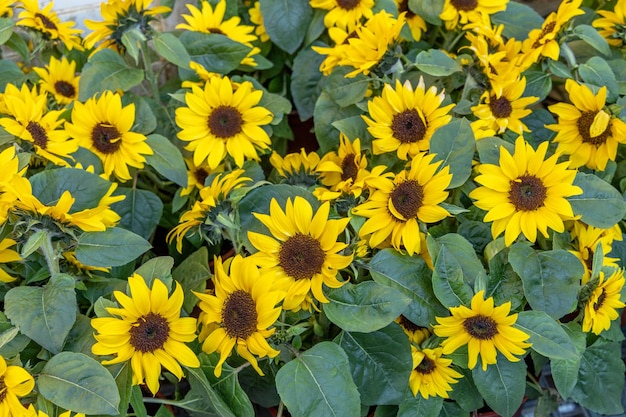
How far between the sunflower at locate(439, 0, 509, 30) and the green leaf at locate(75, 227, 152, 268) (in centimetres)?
59

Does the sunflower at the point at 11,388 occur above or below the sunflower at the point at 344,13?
below

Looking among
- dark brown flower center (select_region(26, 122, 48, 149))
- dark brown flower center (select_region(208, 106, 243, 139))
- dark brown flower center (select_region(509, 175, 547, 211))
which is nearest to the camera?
dark brown flower center (select_region(509, 175, 547, 211))

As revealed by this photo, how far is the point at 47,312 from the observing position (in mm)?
730

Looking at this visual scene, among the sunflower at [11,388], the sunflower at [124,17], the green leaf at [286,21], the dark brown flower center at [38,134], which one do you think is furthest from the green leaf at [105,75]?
the sunflower at [11,388]

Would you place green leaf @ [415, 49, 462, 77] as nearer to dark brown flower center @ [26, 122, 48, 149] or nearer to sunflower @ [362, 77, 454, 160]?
sunflower @ [362, 77, 454, 160]

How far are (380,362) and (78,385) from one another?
1.12 feet

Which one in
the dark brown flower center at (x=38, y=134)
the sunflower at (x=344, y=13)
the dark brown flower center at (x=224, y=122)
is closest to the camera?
the dark brown flower center at (x=38, y=134)

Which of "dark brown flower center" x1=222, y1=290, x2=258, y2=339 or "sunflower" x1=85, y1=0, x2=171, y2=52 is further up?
"sunflower" x1=85, y1=0, x2=171, y2=52

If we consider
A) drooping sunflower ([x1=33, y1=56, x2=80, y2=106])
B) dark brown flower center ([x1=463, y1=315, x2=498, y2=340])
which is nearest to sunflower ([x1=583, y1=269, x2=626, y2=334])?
dark brown flower center ([x1=463, y1=315, x2=498, y2=340])

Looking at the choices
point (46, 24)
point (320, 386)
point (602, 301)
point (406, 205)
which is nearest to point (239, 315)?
point (320, 386)

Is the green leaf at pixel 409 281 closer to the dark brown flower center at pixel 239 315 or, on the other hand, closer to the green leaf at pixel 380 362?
the green leaf at pixel 380 362

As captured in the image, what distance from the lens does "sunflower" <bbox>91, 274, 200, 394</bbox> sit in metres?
0.71

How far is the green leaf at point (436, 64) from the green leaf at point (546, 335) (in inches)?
13.9

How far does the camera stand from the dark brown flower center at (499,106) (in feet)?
2.97
